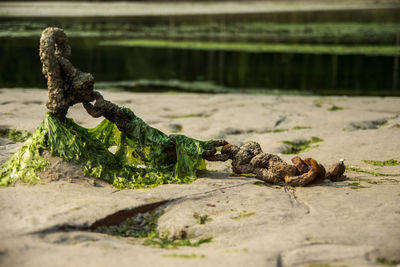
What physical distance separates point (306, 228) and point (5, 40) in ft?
51.8

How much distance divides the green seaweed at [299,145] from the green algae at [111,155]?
143 centimetres

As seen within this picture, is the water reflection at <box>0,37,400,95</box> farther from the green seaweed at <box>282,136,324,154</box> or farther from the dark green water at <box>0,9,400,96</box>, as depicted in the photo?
the green seaweed at <box>282,136,324,154</box>

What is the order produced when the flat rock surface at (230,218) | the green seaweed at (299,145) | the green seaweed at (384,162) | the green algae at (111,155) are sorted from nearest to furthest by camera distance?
the flat rock surface at (230,218) < the green algae at (111,155) < the green seaweed at (384,162) < the green seaweed at (299,145)

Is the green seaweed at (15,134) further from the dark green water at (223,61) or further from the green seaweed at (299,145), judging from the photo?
the dark green water at (223,61)

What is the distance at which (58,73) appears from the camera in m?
4.05

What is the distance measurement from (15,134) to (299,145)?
117 inches

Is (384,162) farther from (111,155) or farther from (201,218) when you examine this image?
(111,155)

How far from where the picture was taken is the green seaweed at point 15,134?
18.4ft

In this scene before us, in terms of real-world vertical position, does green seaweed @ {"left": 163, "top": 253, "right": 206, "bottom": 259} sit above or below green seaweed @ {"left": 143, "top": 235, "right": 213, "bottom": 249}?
above

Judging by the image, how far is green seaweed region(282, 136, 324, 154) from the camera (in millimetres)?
5535

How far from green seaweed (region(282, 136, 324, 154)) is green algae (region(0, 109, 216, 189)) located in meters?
1.43

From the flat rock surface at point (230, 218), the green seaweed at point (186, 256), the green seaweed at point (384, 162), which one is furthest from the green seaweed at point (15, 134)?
the green seaweed at point (384, 162)

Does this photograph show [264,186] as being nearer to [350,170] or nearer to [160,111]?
[350,170]

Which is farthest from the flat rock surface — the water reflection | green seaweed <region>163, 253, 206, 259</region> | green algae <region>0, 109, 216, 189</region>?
the water reflection
